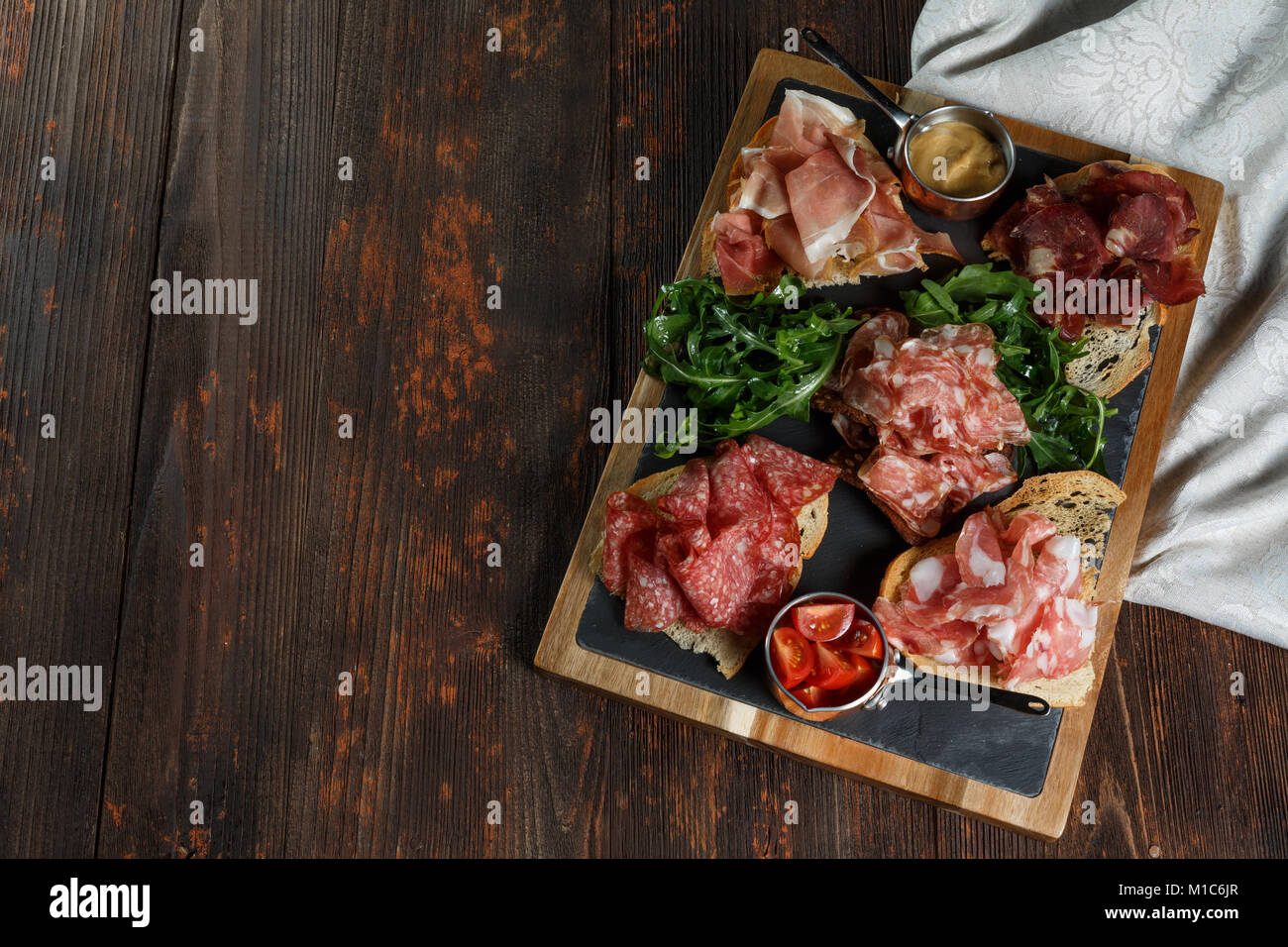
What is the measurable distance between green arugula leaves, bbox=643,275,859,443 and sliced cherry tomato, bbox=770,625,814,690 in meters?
0.39

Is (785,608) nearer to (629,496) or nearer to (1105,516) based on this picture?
(629,496)

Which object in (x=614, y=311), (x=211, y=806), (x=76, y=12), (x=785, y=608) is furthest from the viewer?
(x=76, y=12)

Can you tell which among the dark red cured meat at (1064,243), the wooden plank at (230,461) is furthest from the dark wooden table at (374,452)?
the dark red cured meat at (1064,243)

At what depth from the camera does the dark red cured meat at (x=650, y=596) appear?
1.75m

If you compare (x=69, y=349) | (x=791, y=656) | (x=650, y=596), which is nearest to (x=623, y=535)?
(x=650, y=596)

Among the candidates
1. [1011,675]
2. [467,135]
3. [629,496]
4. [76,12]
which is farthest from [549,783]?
[76,12]

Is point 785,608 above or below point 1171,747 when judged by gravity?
above

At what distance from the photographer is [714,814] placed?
78.4 inches

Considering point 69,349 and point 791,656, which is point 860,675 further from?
point 69,349

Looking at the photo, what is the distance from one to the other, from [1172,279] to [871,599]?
83 centimetres

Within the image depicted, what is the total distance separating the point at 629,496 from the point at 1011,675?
76 centimetres

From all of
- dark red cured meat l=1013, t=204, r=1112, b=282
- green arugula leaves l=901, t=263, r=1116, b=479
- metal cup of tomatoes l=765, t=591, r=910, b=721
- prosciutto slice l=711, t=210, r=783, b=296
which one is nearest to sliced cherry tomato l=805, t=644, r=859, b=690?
metal cup of tomatoes l=765, t=591, r=910, b=721

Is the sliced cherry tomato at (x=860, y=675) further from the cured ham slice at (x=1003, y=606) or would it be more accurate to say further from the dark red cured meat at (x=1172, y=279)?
the dark red cured meat at (x=1172, y=279)

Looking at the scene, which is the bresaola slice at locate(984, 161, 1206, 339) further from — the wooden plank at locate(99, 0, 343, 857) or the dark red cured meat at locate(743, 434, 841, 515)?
the wooden plank at locate(99, 0, 343, 857)
